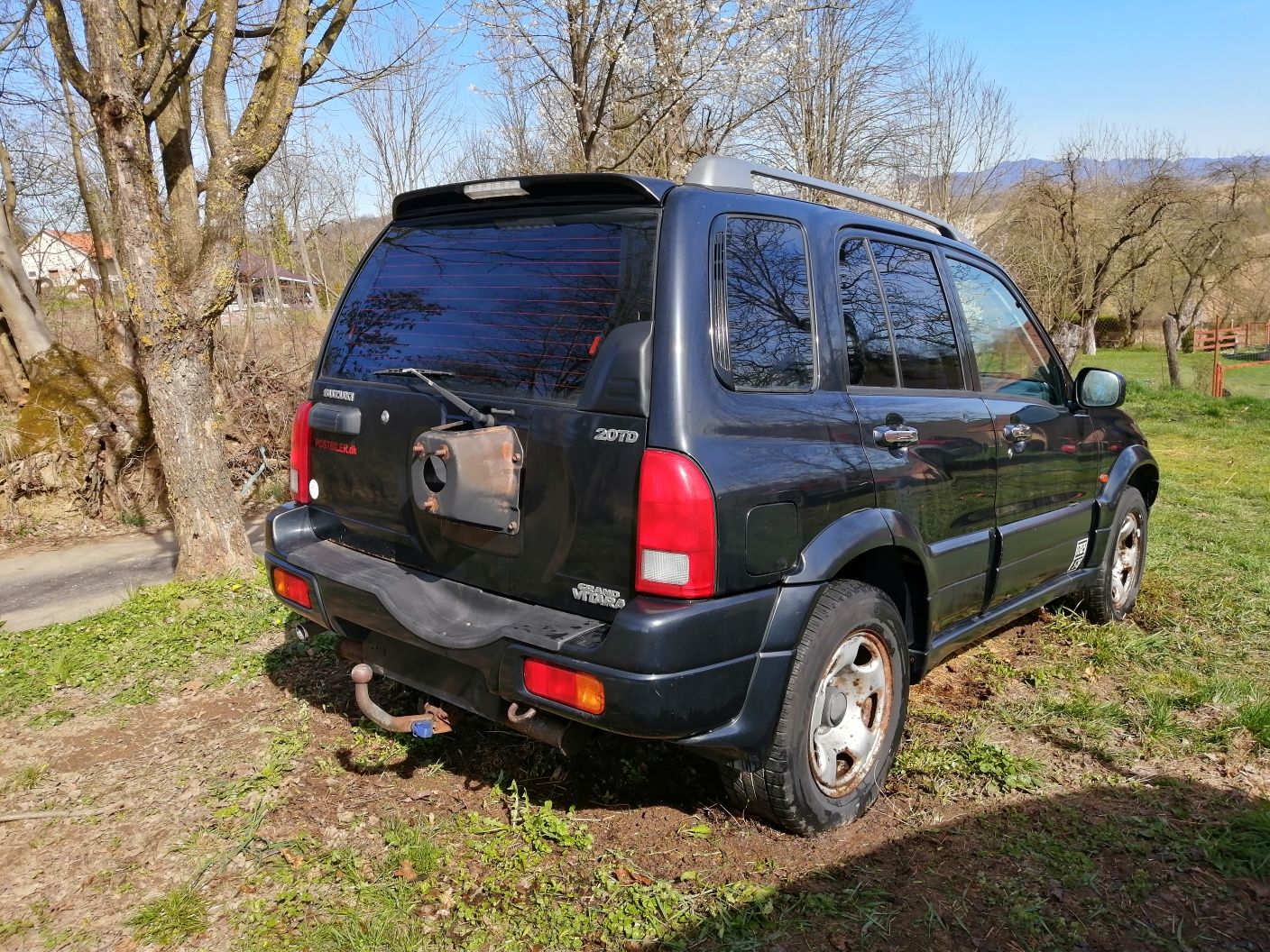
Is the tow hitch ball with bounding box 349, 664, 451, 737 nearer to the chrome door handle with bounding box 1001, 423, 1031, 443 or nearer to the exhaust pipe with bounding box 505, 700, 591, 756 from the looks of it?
the exhaust pipe with bounding box 505, 700, 591, 756

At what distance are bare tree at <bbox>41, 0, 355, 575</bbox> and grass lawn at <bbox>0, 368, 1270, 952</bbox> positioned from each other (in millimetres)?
1264

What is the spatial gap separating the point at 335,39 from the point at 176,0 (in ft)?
3.38

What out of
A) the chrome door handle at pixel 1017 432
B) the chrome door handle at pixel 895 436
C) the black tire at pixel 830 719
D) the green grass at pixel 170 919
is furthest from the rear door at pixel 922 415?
the green grass at pixel 170 919

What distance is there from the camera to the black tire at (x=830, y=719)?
270cm

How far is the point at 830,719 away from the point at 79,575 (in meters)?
5.75

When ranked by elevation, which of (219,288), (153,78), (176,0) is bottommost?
(219,288)

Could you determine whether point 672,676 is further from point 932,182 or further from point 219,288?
point 932,182

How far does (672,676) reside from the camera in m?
2.37

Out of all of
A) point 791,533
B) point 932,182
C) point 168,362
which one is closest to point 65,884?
point 791,533

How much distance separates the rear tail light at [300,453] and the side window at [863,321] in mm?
2015

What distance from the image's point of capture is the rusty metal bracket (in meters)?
2.61

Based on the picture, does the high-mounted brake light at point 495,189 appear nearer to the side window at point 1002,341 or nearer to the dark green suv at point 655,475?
the dark green suv at point 655,475

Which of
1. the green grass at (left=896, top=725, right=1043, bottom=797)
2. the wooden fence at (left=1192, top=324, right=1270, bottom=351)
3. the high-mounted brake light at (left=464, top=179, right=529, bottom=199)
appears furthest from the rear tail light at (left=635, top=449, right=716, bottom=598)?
the wooden fence at (left=1192, top=324, right=1270, bottom=351)

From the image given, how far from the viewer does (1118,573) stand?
201 inches
